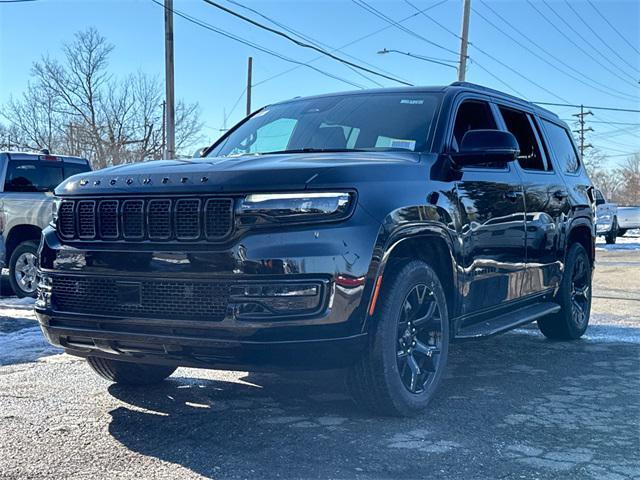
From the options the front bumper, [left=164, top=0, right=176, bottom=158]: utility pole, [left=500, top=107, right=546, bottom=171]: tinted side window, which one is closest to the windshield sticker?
the front bumper

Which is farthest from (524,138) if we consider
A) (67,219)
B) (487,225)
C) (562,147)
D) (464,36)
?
(464,36)

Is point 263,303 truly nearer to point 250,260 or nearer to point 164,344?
point 250,260

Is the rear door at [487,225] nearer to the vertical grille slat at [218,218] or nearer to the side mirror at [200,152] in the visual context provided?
the vertical grille slat at [218,218]

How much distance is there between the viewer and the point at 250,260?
3270mm

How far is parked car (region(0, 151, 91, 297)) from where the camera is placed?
9.70 metres

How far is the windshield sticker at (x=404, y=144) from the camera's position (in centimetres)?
446

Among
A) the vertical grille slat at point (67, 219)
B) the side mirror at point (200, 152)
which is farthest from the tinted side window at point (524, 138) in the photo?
the vertical grille slat at point (67, 219)

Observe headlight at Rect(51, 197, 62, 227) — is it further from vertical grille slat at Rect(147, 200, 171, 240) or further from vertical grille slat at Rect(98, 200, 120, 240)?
vertical grille slat at Rect(147, 200, 171, 240)

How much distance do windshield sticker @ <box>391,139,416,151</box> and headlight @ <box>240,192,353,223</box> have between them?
4.12 feet

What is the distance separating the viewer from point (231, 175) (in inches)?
135

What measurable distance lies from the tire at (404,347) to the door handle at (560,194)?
2.27 m

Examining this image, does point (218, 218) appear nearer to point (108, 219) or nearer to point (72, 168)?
point (108, 219)

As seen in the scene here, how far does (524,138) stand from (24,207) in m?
6.90

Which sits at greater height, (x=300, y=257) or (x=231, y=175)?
(x=231, y=175)
